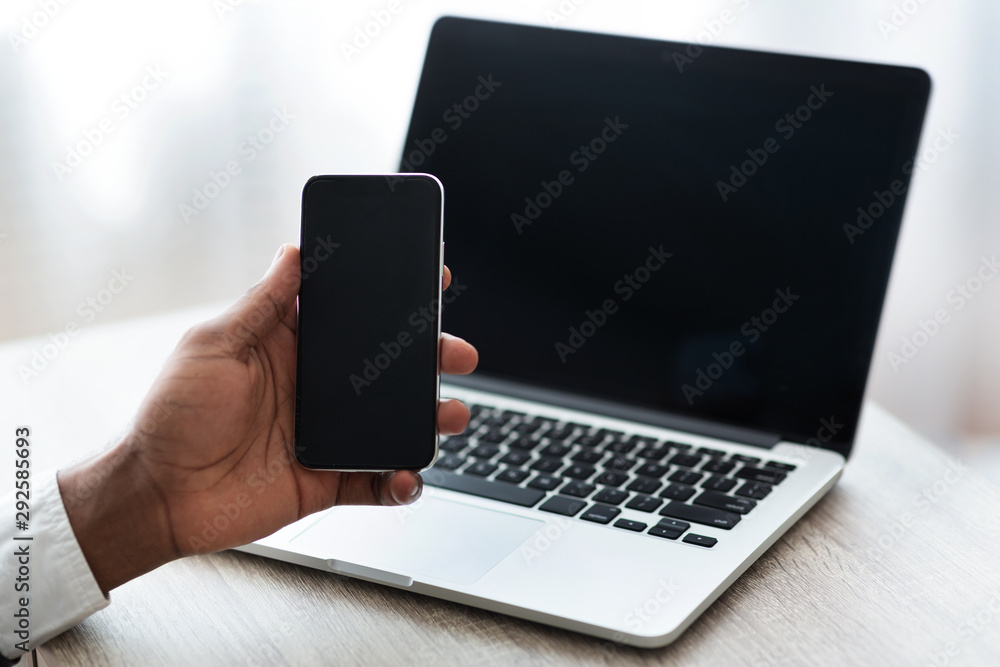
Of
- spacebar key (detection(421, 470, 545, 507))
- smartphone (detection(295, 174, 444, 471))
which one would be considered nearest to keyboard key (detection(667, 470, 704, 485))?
spacebar key (detection(421, 470, 545, 507))

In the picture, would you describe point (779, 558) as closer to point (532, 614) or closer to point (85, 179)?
point (532, 614)

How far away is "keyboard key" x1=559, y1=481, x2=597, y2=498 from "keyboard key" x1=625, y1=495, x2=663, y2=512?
4 cm

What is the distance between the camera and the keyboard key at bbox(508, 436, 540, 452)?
0.81 m

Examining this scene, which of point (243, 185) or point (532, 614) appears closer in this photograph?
point (532, 614)

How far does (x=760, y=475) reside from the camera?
2.48ft

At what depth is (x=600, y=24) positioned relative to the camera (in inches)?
69.8

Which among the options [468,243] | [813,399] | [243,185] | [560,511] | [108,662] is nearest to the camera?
[108,662]

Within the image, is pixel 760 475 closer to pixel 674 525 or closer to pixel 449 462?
pixel 674 525

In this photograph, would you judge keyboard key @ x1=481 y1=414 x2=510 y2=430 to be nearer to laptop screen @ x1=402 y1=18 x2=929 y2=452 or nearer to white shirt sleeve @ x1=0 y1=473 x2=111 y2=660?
laptop screen @ x1=402 y1=18 x2=929 y2=452

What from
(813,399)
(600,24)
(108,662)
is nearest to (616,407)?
(813,399)

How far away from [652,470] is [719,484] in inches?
2.2

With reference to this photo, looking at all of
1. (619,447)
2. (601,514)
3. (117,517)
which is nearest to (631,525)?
(601,514)

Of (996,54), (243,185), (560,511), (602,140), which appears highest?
(996,54)

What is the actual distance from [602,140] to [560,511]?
368 mm
